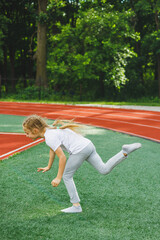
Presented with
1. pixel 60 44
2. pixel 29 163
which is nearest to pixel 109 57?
pixel 60 44

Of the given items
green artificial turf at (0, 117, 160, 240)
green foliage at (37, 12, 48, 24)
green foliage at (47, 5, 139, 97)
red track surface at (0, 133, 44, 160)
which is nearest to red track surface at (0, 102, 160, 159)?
red track surface at (0, 133, 44, 160)

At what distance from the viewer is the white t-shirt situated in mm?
3240

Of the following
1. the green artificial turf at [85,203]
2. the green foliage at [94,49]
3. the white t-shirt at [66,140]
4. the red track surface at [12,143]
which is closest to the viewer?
the green artificial turf at [85,203]

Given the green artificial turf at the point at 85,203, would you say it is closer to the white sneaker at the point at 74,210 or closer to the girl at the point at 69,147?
the white sneaker at the point at 74,210

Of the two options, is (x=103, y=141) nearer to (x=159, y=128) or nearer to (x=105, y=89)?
(x=159, y=128)

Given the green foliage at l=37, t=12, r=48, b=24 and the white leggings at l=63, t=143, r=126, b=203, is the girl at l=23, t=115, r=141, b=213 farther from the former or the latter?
the green foliage at l=37, t=12, r=48, b=24

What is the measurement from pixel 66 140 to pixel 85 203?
1.05m

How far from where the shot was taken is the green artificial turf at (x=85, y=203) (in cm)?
311

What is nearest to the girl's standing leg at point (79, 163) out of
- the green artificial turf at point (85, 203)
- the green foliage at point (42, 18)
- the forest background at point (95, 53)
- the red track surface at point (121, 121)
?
the green artificial turf at point (85, 203)

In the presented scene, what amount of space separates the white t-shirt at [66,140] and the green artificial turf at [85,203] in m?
0.82

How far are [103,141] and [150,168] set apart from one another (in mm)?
2646

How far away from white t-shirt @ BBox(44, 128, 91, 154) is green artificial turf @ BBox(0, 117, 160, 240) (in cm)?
82

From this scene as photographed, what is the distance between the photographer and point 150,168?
554 cm

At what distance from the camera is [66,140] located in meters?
3.39
